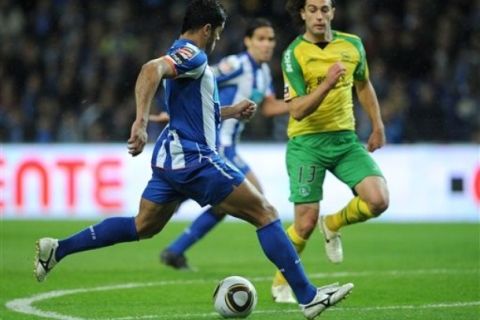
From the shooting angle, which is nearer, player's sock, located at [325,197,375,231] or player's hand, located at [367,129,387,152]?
player's sock, located at [325,197,375,231]

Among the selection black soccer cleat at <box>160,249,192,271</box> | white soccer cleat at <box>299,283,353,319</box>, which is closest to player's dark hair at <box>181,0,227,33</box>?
white soccer cleat at <box>299,283,353,319</box>

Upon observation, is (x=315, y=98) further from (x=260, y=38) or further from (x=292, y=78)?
(x=260, y=38)

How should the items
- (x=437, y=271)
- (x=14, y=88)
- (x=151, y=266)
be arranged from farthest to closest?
(x=14, y=88) < (x=151, y=266) < (x=437, y=271)

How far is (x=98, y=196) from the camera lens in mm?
17516

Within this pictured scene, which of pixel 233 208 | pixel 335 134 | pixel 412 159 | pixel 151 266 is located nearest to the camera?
pixel 233 208

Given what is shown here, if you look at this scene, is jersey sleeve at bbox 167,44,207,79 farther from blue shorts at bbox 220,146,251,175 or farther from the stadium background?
the stadium background

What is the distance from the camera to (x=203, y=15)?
289 inches

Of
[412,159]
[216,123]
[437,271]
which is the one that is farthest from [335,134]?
[412,159]

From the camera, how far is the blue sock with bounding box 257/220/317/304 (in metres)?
7.16

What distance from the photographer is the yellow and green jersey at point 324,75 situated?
857cm

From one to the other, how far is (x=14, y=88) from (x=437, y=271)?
439 inches

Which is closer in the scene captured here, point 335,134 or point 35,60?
point 335,134

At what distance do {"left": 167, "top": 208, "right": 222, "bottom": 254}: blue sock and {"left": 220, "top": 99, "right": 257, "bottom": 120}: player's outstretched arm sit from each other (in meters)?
3.51

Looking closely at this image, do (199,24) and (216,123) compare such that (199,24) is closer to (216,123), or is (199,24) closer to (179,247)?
(216,123)
